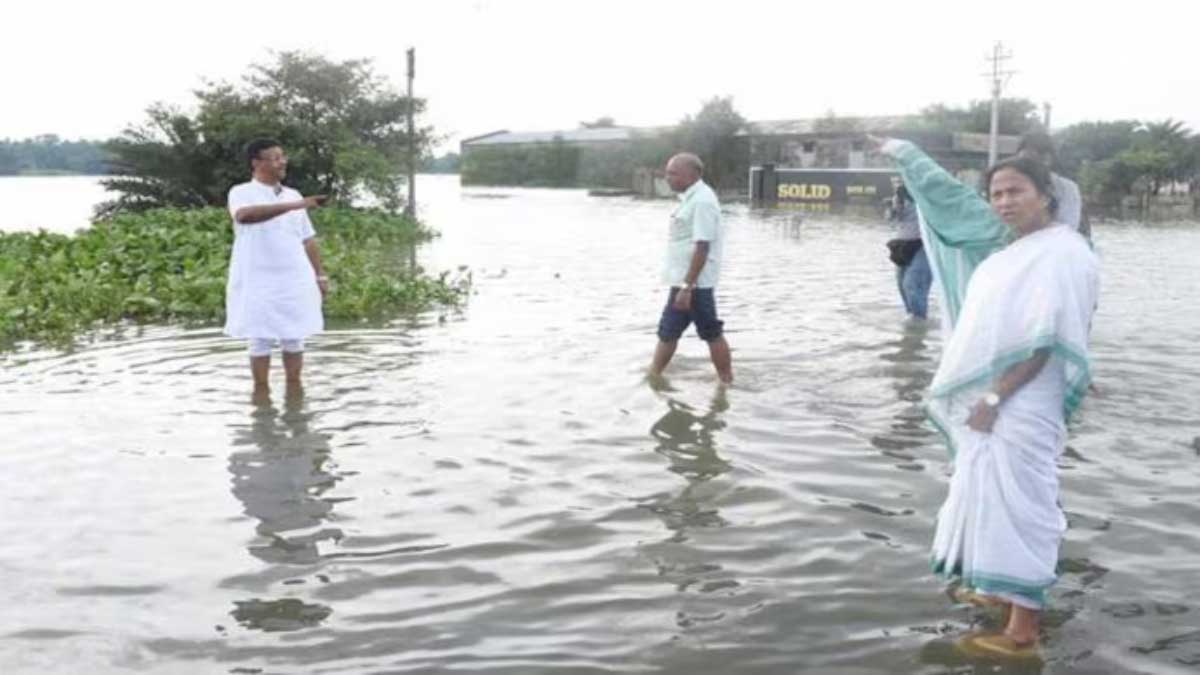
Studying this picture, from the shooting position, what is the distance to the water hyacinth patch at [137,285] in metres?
10.7

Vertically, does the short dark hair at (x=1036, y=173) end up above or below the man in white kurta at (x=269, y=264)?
above

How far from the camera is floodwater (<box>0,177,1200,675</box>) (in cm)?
374

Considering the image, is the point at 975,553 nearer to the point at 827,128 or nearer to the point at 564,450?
the point at 564,450

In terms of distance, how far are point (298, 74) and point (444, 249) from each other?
9.42 meters

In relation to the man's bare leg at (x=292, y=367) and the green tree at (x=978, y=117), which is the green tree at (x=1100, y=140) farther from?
the man's bare leg at (x=292, y=367)

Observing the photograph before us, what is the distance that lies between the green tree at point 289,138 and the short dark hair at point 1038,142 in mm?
24929

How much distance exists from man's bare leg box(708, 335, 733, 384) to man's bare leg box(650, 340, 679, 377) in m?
0.29

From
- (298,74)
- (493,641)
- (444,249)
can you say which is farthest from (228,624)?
(298,74)

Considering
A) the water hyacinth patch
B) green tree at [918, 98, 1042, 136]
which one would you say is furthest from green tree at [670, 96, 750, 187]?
the water hyacinth patch

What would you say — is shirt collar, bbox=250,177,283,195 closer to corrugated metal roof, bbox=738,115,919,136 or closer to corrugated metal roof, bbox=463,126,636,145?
corrugated metal roof, bbox=738,115,919,136

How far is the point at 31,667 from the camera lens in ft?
11.6

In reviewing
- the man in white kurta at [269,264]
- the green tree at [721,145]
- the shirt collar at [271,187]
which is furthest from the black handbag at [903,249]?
the green tree at [721,145]

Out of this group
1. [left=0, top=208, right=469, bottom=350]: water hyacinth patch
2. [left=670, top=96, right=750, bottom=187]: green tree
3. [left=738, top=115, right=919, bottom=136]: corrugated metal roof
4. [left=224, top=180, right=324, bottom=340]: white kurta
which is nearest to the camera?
[left=224, top=180, right=324, bottom=340]: white kurta

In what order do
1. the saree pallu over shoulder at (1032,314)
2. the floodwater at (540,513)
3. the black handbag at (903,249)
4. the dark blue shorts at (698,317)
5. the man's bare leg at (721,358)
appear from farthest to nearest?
the black handbag at (903,249)
the man's bare leg at (721,358)
the dark blue shorts at (698,317)
the floodwater at (540,513)
the saree pallu over shoulder at (1032,314)
